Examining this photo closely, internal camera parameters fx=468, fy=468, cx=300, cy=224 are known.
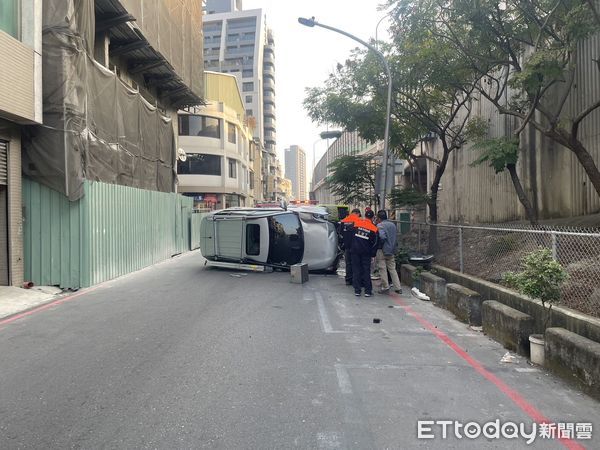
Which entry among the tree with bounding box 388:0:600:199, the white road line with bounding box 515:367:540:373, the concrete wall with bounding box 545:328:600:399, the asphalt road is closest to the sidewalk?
the asphalt road

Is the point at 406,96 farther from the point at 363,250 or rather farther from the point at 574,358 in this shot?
the point at 574,358

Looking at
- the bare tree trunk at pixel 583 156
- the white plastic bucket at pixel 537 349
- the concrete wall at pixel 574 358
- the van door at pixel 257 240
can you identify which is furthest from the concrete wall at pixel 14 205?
the bare tree trunk at pixel 583 156

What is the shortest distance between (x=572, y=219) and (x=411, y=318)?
5326 millimetres

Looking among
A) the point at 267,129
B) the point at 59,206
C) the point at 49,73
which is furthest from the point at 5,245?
the point at 267,129

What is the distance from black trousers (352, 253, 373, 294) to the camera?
966 cm

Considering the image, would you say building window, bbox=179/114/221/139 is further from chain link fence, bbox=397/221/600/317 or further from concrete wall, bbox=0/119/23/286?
concrete wall, bbox=0/119/23/286

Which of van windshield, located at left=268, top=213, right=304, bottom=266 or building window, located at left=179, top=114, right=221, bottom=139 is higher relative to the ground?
building window, located at left=179, top=114, right=221, bottom=139

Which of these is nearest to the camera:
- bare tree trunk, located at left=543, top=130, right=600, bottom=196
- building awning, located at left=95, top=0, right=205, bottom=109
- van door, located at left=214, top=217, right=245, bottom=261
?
bare tree trunk, located at left=543, top=130, right=600, bottom=196

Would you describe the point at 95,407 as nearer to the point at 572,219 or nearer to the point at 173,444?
the point at 173,444

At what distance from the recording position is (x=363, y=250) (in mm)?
9492

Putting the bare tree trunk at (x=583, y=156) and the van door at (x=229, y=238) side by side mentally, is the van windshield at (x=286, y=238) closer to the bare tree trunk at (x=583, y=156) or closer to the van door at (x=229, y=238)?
the van door at (x=229, y=238)

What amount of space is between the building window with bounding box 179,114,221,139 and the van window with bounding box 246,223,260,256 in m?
30.7

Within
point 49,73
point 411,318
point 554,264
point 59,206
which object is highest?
point 49,73

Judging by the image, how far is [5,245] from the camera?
9.98 m
